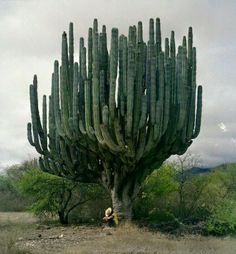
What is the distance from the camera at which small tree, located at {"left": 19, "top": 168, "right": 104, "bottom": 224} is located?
26.0m

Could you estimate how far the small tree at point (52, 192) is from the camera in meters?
26.0

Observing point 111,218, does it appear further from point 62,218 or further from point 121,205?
point 62,218

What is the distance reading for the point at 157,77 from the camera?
695 inches

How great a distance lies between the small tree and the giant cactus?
19.3 feet

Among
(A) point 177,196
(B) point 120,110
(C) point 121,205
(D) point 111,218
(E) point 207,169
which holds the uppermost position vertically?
(B) point 120,110

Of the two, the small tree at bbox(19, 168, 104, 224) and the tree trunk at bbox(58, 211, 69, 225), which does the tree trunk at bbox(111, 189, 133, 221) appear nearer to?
the small tree at bbox(19, 168, 104, 224)

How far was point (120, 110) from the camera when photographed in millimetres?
17094

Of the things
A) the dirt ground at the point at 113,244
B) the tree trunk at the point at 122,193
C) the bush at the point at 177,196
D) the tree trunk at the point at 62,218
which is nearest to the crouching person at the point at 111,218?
the tree trunk at the point at 122,193

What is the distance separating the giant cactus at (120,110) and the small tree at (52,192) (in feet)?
19.3

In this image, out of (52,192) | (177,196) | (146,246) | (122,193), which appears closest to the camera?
(146,246)

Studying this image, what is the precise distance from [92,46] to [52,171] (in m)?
5.40

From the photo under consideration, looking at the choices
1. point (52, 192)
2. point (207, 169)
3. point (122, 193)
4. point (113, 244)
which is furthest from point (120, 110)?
point (207, 169)

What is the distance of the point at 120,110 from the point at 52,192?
10.5m

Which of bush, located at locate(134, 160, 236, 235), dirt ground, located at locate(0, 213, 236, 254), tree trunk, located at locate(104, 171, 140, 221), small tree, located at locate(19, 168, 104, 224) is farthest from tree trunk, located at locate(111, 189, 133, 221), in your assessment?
small tree, located at locate(19, 168, 104, 224)
